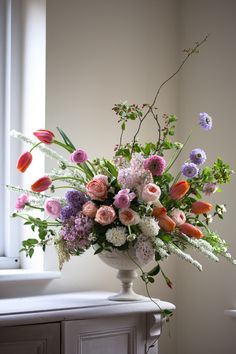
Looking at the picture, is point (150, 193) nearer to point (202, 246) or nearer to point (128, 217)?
point (128, 217)

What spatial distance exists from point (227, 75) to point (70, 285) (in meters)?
1.08

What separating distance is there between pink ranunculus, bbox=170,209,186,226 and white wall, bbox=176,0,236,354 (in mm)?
573

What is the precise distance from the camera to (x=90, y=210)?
2016 millimetres

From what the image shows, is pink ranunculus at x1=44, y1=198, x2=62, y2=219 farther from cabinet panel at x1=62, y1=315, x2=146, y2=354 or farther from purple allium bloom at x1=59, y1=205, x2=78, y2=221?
cabinet panel at x1=62, y1=315, x2=146, y2=354

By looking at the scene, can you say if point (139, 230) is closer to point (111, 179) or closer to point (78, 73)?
point (111, 179)

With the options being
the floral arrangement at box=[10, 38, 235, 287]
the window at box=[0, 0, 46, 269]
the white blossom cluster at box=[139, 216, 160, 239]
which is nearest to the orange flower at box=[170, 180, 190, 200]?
the floral arrangement at box=[10, 38, 235, 287]

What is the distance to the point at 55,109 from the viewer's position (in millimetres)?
2543

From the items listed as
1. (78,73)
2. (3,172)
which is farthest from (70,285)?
(78,73)

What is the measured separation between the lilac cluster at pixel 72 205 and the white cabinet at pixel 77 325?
0.29 m

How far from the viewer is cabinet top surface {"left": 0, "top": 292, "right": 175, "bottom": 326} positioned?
6.28 feet

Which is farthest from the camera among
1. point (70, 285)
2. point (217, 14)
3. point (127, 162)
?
point (217, 14)

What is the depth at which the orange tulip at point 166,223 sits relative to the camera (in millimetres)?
2029

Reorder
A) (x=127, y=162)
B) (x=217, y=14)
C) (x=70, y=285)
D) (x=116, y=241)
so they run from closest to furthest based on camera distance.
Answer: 1. (x=116, y=241)
2. (x=127, y=162)
3. (x=70, y=285)
4. (x=217, y=14)

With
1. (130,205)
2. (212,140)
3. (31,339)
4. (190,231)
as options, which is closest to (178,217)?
(190,231)
